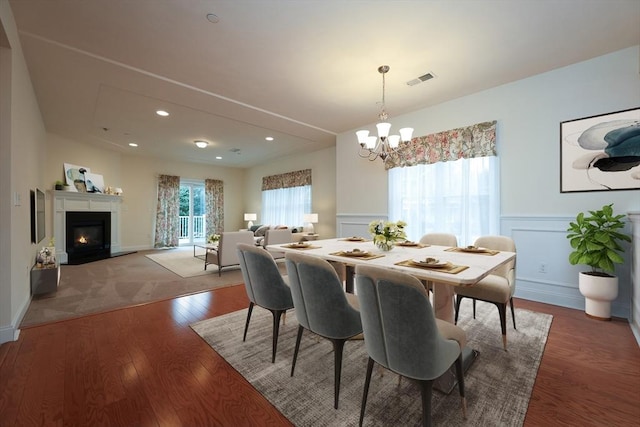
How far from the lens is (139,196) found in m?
7.50

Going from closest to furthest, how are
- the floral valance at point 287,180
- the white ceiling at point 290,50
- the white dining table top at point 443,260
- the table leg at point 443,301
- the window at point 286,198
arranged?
the white dining table top at point 443,260
the table leg at point 443,301
the white ceiling at point 290,50
the floral valance at point 287,180
the window at point 286,198

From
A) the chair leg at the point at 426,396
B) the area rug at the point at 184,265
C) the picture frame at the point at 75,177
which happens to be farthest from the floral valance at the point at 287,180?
the chair leg at the point at 426,396

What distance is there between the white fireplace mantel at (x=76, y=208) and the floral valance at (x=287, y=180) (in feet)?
12.7

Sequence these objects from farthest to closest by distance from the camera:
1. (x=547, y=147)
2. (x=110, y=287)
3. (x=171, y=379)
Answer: (x=110, y=287), (x=547, y=147), (x=171, y=379)

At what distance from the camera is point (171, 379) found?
1.73m

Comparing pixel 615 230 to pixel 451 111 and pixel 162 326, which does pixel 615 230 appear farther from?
pixel 162 326

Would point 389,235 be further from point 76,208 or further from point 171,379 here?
point 76,208

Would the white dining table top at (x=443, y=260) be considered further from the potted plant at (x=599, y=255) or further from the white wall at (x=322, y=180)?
the white wall at (x=322, y=180)

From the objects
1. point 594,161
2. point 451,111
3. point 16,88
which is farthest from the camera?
point 451,111

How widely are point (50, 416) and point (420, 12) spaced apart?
11.8 ft

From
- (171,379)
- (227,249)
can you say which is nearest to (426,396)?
(171,379)

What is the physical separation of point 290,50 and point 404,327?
270 centimetres

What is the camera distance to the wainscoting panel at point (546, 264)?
295 centimetres

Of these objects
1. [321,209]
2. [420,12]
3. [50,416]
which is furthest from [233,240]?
[420,12]
